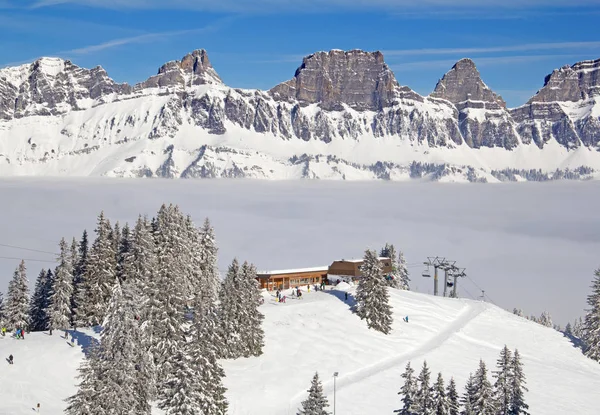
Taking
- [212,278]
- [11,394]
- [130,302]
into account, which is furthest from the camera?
[212,278]

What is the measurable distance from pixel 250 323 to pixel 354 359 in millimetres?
12867

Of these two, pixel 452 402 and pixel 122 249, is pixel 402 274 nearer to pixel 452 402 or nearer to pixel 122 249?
pixel 122 249

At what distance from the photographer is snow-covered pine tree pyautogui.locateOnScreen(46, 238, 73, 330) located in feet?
252

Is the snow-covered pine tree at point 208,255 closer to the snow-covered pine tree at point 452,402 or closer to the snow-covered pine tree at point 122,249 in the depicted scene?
the snow-covered pine tree at point 122,249

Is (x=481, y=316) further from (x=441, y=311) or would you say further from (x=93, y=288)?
(x=93, y=288)

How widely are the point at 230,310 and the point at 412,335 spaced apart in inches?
1118

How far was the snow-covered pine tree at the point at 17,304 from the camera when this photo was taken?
81.1 metres

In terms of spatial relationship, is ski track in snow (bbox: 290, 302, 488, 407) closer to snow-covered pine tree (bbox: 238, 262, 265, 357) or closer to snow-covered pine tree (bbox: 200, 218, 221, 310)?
snow-covered pine tree (bbox: 238, 262, 265, 357)

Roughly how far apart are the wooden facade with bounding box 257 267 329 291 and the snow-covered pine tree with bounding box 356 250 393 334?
1887cm

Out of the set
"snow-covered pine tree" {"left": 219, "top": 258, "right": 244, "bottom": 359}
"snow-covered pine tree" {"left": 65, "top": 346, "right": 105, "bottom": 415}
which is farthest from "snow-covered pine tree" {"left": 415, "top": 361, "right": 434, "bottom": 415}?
"snow-covered pine tree" {"left": 219, "top": 258, "right": 244, "bottom": 359}

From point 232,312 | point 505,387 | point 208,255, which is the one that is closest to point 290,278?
point 208,255

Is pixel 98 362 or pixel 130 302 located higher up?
pixel 130 302

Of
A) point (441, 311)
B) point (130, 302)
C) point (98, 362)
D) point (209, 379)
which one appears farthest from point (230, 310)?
point (441, 311)

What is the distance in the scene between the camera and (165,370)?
60531 millimetres
